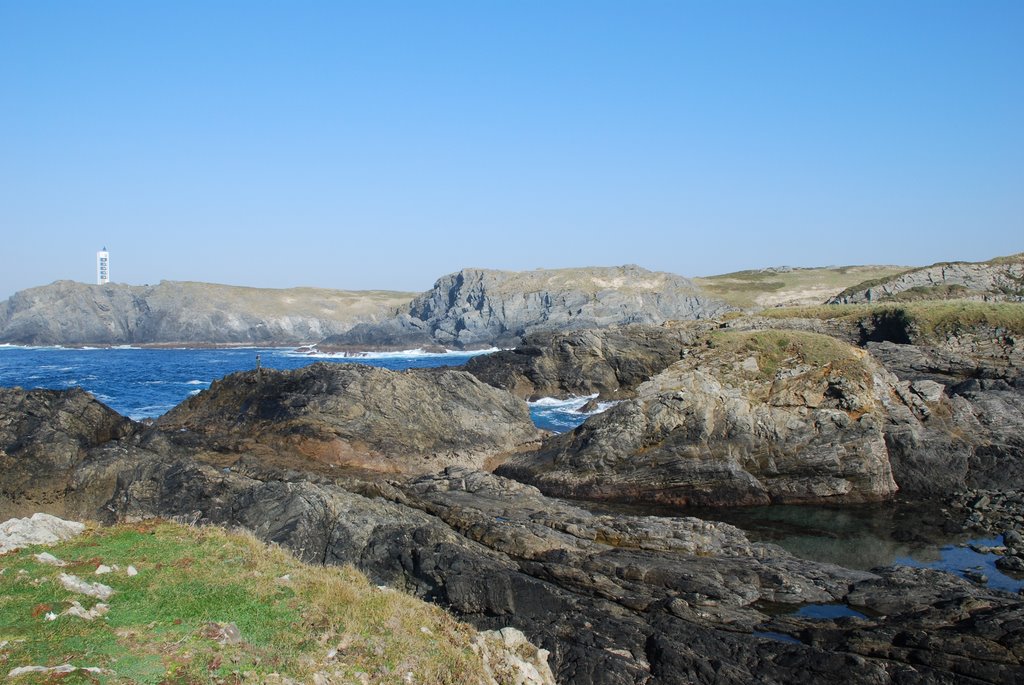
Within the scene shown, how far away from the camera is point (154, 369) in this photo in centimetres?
6819

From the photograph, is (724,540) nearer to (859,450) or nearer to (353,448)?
(859,450)

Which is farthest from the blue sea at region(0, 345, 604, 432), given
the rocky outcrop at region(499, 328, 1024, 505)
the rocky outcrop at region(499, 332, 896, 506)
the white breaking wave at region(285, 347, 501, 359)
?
the rocky outcrop at region(499, 328, 1024, 505)

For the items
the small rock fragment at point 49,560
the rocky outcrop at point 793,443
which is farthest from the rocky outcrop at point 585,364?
the small rock fragment at point 49,560

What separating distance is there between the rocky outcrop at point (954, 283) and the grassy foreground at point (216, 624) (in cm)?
7112

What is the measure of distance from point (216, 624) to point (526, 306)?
104 m

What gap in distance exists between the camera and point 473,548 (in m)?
14.4

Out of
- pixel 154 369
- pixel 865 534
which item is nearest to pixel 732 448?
pixel 865 534

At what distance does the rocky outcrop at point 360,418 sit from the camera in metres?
26.2

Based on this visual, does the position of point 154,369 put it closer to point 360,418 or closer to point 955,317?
point 360,418

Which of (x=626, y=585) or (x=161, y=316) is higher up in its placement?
(x=161, y=316)

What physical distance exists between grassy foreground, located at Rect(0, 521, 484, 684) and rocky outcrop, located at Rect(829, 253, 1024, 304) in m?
71.1

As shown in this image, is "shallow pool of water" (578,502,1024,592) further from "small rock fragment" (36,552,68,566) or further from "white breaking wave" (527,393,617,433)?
"small rock fragment" (36,552,68,566)

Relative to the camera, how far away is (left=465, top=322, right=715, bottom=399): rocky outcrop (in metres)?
46.1

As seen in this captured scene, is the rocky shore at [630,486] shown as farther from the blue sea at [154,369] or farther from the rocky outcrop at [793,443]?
the blue sea at [154,369]
